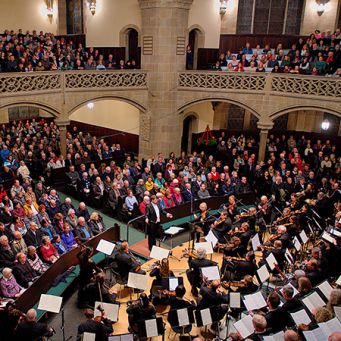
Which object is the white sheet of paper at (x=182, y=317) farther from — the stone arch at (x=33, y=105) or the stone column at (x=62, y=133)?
the stone column at (x=62, y=133)

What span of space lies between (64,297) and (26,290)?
58.8 inches

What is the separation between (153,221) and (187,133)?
1057 centimetres

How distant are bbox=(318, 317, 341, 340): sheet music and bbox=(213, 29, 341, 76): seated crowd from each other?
11593 millimetres

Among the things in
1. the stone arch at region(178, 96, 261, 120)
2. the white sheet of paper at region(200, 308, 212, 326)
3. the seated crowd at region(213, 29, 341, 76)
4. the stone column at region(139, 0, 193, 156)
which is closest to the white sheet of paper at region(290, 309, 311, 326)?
the white sheet of paper at region(200, 308, 212, 326)

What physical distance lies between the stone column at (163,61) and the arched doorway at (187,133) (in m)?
2.28

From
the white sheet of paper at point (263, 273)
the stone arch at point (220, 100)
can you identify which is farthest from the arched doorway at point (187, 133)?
the white sheet of paper at point (263, 273)

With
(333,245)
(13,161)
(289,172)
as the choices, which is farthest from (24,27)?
(333,245)

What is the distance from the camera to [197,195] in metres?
13.9

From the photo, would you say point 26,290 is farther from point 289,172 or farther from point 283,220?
point 289,172

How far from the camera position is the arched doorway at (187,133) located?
2089 cm

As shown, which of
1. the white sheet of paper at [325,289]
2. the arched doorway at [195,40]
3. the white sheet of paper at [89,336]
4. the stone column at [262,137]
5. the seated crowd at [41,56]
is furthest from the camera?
the arched doorway at [195,40]

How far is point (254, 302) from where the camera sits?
6750 mm

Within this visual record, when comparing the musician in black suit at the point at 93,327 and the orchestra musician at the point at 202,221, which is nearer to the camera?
the musician in black suit at the point at 93,327

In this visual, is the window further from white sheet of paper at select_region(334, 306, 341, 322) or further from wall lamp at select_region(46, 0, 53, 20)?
white sheet of paper at select_region(334, 306, 341, 322)
